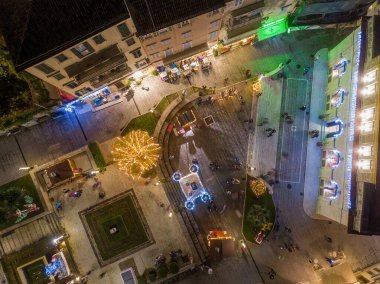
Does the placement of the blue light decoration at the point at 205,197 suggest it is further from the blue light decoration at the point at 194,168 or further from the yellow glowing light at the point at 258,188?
the yellow glowing light at the point at 258,188

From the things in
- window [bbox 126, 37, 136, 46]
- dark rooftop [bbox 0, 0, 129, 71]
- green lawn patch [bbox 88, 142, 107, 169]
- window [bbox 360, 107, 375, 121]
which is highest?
dark rooftop [bbox 0, 0, 129, 71]

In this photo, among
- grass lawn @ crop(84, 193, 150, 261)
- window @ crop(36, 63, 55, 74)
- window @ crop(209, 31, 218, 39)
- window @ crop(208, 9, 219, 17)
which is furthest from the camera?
grass lawn @ crop(84, 193, 150, 261)

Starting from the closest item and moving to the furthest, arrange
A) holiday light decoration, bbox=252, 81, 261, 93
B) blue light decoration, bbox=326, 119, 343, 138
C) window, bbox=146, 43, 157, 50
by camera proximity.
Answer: window, bbox=146, 43, 157, 50 < blue light decoration, bbox=326, 119, 343, 138 < holiday light decoration, bbox=252, 81, 261, 93

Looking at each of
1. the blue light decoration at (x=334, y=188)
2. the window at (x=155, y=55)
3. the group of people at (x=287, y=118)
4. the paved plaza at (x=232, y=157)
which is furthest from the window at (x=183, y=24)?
the blue light decoration at (x=334, y=188)

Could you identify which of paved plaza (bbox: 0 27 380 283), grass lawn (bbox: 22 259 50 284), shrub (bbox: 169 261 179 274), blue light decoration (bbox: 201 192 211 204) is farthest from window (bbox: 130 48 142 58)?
grass lawn (bbox: 22 259 50 284)

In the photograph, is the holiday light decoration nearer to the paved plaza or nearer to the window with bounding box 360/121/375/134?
the paved plaza

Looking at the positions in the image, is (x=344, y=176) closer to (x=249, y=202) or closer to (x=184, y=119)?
(x=249, y=202)

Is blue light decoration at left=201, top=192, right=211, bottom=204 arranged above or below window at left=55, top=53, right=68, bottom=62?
below
